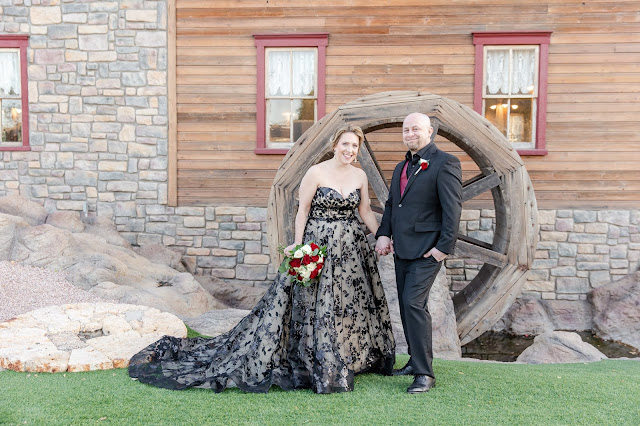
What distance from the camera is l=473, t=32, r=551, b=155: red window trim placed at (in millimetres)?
6188

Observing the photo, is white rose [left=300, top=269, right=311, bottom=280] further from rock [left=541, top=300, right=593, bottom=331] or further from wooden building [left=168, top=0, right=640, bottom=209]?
rock [left=541, top=300, right=593, bottom=331]

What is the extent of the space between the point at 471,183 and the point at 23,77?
5.72 meters

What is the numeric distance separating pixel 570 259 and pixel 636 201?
3.44 feet

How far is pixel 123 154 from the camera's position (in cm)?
664

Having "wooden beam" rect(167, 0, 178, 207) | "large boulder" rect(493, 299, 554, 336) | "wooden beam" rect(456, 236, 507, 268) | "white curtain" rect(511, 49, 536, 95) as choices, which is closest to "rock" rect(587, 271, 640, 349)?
"large boulder" rect(493, 299, 554, 336)

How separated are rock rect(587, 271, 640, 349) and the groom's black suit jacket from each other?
13.9ft

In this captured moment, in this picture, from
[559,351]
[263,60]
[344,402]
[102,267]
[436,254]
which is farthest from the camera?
[263,60]

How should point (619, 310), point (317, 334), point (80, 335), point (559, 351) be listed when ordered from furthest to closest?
point (619, 310) → point (559, 351) → point (80, 335) → point (317, 334)

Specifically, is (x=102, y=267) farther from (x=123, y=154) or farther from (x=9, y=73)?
(x=9, y=73)

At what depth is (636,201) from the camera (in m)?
6.31

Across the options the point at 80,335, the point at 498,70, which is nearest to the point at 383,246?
the point at 80,335

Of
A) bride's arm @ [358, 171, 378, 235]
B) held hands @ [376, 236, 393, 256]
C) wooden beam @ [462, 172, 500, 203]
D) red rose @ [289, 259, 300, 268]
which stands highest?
wooden beam @ [462, 172, 500, 203]

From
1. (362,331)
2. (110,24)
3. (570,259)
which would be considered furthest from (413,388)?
(110,24)

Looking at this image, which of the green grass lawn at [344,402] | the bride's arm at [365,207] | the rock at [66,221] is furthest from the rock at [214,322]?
the rock at [66,221]
